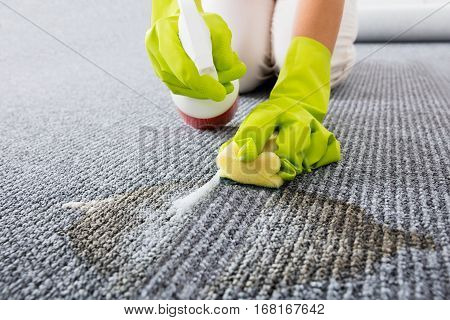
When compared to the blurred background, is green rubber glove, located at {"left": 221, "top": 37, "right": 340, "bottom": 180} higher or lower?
higher

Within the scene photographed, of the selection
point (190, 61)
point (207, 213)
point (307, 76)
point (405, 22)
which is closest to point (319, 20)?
point (307, 76)

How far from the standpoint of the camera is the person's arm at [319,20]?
563 mm

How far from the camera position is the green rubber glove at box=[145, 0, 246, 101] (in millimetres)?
508

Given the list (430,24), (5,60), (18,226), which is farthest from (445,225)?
(430,24)

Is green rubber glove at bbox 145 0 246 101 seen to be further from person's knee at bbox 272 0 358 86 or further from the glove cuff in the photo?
person's knee at bbox 272 0 358 86

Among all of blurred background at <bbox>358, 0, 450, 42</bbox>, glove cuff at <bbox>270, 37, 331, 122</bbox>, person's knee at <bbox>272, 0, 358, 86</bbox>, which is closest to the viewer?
glove cuff at <bbox>270, 37, 331, 122</bbox>

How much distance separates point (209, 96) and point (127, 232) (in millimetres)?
227

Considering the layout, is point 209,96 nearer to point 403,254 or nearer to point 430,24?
point 403,254

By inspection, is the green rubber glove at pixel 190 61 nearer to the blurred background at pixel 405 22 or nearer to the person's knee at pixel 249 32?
the person's knee at pixel 249 32

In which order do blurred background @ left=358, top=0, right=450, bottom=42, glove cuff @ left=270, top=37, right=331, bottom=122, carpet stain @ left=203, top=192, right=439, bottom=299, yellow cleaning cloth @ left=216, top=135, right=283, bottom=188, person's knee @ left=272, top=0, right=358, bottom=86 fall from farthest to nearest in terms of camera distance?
blurred background @ left=358, top=0, right=450, bottom=42, person's knee @ left=272, top=0, right=358, bottom=86, glove cuff @ left=270, top=37, right=331, bottom=122, yellow cleaning cloth @ left=216, top=135, right=283, bottom=188, carpet stain @ left=203, top=192, right=439, bottom=299

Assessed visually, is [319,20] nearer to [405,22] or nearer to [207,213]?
[207,213]

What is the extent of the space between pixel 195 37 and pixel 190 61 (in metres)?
0.03

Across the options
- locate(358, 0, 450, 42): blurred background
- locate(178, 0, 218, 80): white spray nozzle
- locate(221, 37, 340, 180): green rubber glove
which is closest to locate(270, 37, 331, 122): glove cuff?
locate(221, 37, 340, 180): green rubber glove

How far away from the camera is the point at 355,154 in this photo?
0.53 meters
